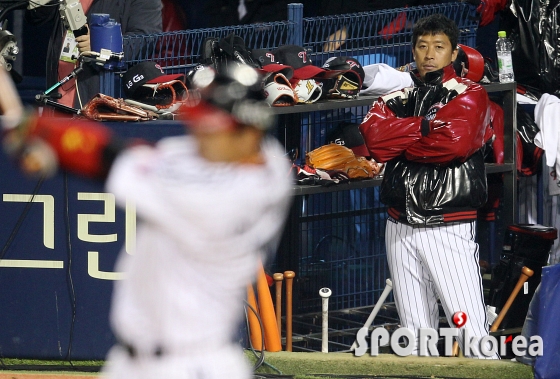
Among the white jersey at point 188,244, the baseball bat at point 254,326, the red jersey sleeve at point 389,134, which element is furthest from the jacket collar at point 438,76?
the white jersey at point 188,244

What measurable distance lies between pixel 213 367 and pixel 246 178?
2.17ft

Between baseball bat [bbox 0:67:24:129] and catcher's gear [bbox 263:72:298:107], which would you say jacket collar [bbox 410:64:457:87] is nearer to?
catcher's gear [bbox 263:72:298:107]

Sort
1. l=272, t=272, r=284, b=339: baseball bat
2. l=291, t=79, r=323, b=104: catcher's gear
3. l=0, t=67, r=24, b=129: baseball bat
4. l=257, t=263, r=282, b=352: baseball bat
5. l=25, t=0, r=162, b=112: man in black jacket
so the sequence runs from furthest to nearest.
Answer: l=25, t=0, r=162, b=112: man in black jacket < l=291, t=79, r=323, b=104: catcher's gear < l=272, t=272, r=284, b=339: baseball bat < l=257, t=263, r=282, b=352: baseball bat < l=0, t=67, r=24, b=129: baseball bat

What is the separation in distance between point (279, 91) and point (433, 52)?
91 cm

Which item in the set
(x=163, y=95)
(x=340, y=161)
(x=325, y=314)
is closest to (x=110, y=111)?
(x=163, y=95)

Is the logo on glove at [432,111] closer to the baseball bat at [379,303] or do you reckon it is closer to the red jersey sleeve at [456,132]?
the red jersey sleeve at [456,132]

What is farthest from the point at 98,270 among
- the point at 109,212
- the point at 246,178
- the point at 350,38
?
the point at 246,178

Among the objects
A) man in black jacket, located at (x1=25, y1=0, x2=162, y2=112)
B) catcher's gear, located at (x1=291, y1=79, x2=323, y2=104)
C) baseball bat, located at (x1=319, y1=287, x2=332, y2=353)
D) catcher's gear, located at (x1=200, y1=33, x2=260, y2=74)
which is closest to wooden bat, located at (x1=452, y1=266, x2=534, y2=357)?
baseball bat, located at (x1=319, y1=287, x2=332, y2=353)

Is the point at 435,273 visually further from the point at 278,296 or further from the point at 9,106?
the point at 9,106

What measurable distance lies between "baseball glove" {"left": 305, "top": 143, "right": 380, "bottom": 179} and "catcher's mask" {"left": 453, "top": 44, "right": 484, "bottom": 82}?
2.66 feet

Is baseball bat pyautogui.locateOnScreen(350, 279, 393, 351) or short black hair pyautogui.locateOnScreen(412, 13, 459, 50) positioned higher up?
short black hair pyautogui.locateOnScreen(412, 13, 459, 50)

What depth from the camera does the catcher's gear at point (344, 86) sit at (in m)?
6.51

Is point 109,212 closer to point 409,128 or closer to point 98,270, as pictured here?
point 98,270

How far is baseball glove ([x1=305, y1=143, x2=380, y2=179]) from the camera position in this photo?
6496mm
